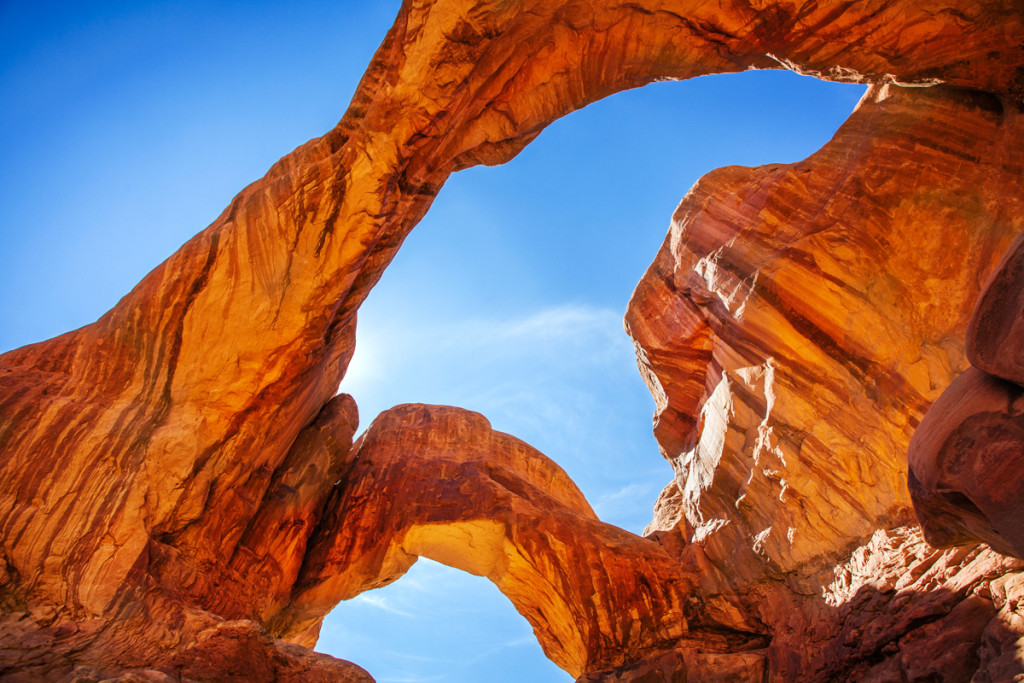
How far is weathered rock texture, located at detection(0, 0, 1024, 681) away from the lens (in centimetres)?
1027

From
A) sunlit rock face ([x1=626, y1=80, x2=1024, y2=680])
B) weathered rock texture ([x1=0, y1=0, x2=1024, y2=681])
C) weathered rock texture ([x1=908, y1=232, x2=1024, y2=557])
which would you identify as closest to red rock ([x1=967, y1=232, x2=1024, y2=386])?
weathered rock texture ([x1=908, y1=232, x2=1024, y2=557])

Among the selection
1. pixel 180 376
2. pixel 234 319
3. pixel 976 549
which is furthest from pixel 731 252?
pixel 180 376

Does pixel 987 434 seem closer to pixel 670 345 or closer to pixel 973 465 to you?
pixel 973 465

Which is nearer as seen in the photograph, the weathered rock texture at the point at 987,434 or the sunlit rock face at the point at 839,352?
the weathered rock texture at the point at 987,434

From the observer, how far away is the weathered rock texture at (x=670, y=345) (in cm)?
1027

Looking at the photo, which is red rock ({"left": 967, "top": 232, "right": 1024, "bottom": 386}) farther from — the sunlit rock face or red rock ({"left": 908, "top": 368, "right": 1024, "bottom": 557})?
the sunlit rock face

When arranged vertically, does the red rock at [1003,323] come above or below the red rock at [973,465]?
above

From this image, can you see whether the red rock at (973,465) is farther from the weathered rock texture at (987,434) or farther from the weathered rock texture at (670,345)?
the weathered rock texture at (670,345)

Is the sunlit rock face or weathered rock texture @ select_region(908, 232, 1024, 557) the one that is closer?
weathered rock texture @ select_region(908, 232, 1024, 557)

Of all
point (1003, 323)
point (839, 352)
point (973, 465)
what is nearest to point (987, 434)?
point (973, 465)

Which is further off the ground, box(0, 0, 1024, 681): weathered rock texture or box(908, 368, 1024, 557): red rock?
box(0, 0, 1024, 681): weathered rock texture

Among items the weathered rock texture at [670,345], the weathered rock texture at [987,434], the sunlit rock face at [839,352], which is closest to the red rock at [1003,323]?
the weathered rock texture at [987,434]

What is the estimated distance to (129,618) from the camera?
9.98m

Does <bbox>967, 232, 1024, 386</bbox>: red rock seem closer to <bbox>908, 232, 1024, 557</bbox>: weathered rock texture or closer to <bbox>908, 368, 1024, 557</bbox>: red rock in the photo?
<bbox>908, 232, 1024, 557</bbox>: weathered rock texture
